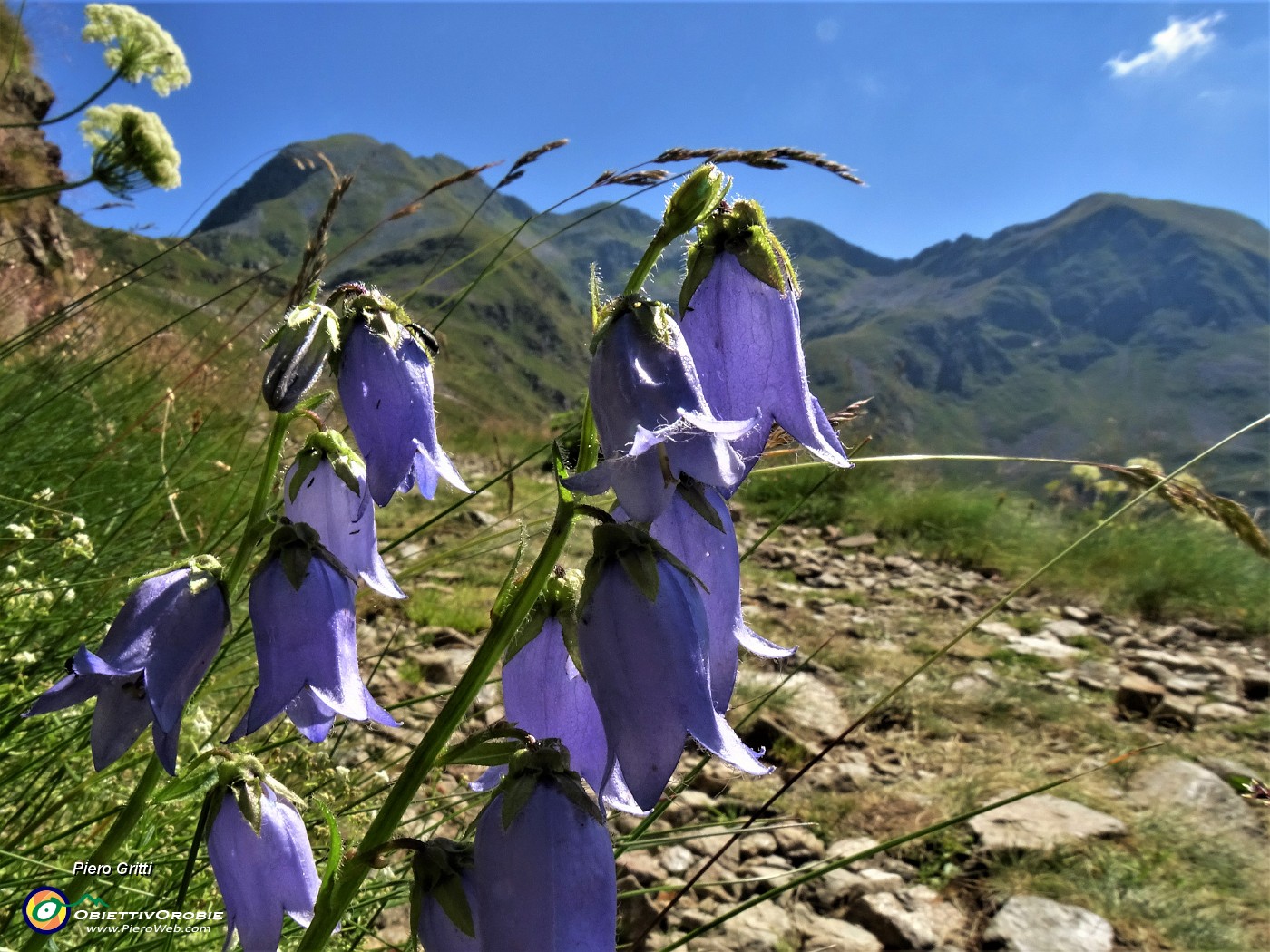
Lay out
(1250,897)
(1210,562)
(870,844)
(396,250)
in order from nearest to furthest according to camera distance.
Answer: (1250,897) → (870,844) → (1210,562) → (396,250)

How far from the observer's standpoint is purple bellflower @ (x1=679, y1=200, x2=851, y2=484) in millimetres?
1070

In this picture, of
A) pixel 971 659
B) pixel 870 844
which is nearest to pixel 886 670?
pixel 971 659

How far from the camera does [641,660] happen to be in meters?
0.90

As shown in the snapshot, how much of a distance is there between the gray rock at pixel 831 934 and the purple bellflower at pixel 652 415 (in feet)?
6.61

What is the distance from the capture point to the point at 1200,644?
18.9ft

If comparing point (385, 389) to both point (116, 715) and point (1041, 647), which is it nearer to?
point (116, 715)

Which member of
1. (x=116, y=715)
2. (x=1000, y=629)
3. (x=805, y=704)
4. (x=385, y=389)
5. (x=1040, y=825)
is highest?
(x=385, y=389)

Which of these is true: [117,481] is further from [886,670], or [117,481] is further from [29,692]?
[886,670]

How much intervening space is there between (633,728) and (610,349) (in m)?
0.43

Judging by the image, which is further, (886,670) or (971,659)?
(971,659)

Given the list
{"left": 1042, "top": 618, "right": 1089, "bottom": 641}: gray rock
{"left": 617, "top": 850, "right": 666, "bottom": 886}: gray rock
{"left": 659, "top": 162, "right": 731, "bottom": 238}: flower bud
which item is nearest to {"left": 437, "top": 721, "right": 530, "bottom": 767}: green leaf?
{"left": 659, "top": 162, "right": 731, "bottom": 238}: flower bud

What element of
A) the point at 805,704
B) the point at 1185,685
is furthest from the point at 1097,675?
the point at 805,704

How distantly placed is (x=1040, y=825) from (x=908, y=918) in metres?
0.83

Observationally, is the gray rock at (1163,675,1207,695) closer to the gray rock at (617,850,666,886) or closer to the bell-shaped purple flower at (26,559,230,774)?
the gray rock at (617,850,666,886)
